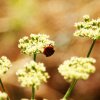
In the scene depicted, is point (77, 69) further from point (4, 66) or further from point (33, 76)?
point (4, 66)

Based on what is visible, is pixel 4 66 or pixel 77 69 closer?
pixel 77 69

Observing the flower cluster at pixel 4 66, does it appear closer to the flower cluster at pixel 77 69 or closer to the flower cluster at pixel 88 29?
the flower cluster at pixel 77 69

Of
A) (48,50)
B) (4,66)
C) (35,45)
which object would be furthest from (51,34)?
(4,66)

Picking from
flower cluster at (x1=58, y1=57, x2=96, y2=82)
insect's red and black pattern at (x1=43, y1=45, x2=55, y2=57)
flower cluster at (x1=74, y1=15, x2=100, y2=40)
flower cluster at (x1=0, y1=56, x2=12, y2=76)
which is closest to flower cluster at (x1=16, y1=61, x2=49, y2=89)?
flower cluster at (x1=58, y1=57, x2=96, y2=82)

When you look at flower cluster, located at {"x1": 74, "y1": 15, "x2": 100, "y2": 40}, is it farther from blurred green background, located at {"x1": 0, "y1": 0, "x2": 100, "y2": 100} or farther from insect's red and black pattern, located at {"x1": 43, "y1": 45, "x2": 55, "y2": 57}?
blurred green background, located at {"x1": 0, "y1": 0, "x2": 100, "y2": 100}

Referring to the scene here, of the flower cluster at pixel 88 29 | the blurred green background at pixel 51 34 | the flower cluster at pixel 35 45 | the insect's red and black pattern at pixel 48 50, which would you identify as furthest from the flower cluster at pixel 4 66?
the blurred green background at pixel 51 34
